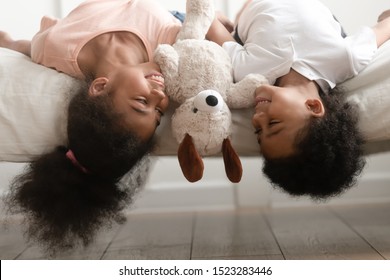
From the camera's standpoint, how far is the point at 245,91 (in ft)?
3.23

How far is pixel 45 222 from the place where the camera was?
96 cm

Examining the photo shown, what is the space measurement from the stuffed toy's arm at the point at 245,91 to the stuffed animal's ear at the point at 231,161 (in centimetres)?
8

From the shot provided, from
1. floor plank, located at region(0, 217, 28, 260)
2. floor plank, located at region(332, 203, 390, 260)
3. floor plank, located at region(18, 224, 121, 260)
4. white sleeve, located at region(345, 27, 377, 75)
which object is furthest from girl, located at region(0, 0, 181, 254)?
floor plank, located at region(332, 203, 390, 260)

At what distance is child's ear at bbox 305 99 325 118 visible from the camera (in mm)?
940

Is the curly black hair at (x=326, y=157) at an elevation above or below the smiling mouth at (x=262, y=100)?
below

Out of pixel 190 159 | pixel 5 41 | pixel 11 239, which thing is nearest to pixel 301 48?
pixel 190 159

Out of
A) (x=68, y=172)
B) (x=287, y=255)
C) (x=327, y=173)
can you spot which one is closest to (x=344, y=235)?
(x=287, y=255)

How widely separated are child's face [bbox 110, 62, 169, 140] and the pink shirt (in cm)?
11

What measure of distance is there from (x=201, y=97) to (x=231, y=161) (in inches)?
5.0

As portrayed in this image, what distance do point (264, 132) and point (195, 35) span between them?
0.24 metres

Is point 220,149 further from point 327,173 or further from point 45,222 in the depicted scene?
point 45,222

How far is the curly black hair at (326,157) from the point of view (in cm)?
93

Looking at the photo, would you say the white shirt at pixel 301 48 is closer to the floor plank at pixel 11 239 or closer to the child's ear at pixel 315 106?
the child's ear at pixel 315 106

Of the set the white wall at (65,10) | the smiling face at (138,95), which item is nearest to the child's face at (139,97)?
the smiling face at (138,95)
